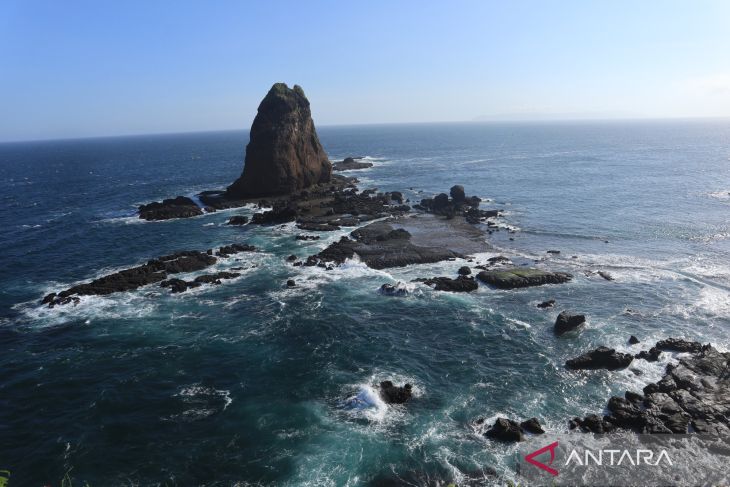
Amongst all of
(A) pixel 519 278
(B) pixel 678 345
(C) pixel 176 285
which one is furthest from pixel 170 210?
(B) pixel 678 345

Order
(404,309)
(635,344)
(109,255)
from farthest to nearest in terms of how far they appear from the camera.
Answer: (109,255) → (404,309) → (635,344)

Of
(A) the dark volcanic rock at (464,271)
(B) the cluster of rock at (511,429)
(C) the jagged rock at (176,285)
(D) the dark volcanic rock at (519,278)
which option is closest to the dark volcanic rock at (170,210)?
(C) the jagged rock at (176,285)

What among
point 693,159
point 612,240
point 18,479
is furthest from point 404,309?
point 693,159

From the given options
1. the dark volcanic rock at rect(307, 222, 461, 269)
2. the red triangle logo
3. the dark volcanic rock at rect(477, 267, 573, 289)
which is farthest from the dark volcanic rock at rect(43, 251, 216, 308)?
the red triangle logo

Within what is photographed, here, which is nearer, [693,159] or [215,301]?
[215,301]

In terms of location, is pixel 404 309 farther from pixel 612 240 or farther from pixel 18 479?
pixel 612 240

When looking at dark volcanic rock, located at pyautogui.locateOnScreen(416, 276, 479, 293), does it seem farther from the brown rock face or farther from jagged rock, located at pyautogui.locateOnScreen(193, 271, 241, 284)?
the brown rock face

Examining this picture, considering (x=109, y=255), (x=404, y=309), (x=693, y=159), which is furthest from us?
(x=693, y=159)

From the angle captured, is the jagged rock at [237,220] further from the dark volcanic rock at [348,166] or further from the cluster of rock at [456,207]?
the dark volcanic rock at [348,166]
